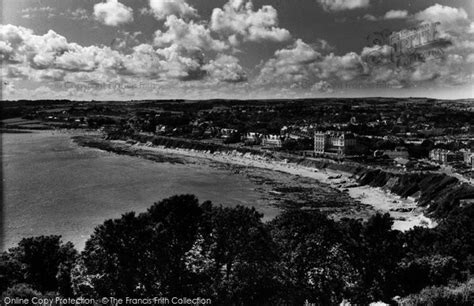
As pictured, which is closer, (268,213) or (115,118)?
(268,213)

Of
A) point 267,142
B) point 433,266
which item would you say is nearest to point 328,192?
point 433,266

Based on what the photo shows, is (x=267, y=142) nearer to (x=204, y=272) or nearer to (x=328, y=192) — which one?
(x=328, y=192)

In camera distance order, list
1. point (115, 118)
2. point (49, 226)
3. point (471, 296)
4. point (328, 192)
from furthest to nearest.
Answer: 1. point (115, 118)
2. point (328, 192)
3. point (49, 226)
4. point (471, 296)

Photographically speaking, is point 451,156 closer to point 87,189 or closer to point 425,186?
point 425,186

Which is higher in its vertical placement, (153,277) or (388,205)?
(153,277)

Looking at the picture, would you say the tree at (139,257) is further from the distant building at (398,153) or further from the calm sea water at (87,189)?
the distant building at (398,153)
